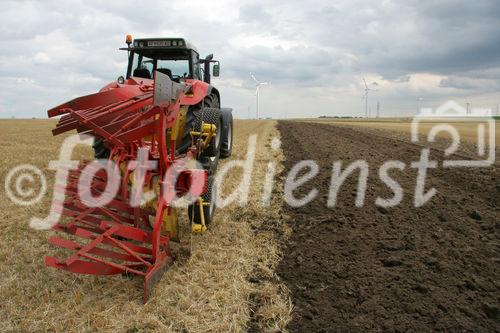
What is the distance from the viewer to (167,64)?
7371 millimetres

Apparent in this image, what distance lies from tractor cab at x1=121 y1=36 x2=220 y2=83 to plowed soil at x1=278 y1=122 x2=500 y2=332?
2.75 meters

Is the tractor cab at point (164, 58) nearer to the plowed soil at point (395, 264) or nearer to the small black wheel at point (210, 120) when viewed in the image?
the small black wheel at point (210, 120)

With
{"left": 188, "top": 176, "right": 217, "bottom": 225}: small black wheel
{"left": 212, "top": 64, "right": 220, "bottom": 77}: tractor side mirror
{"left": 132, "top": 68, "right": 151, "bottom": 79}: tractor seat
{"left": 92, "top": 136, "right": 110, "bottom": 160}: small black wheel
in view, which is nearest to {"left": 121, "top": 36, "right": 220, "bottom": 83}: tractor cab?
{"left": 132, "top": 68, "right": 151, "bottom": 79}: tractor seat

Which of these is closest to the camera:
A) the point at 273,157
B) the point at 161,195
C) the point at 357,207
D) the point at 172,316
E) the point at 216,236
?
the point at 172,316

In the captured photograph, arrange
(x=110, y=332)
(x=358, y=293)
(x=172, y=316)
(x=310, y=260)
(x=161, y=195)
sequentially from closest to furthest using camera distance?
(x=110, y=332), (x=172, y=316), (x=358, y=293), (x=161, y=195), (x=310, y=260)

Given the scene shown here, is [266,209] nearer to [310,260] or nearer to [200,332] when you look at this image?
[310,260]

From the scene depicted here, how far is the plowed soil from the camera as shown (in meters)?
3.40

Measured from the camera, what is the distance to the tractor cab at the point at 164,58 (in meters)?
6.99

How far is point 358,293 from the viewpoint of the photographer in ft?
12.3

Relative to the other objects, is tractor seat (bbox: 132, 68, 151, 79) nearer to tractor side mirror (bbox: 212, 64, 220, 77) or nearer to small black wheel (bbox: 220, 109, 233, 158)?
small black wheel (bbox: 220, 109, 233, 158)

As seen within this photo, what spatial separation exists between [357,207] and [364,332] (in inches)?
127

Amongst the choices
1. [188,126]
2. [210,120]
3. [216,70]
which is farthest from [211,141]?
[216,70]

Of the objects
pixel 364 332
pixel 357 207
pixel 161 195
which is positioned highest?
pixel 161 195

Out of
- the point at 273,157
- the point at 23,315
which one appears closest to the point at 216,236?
the point at 23,315
